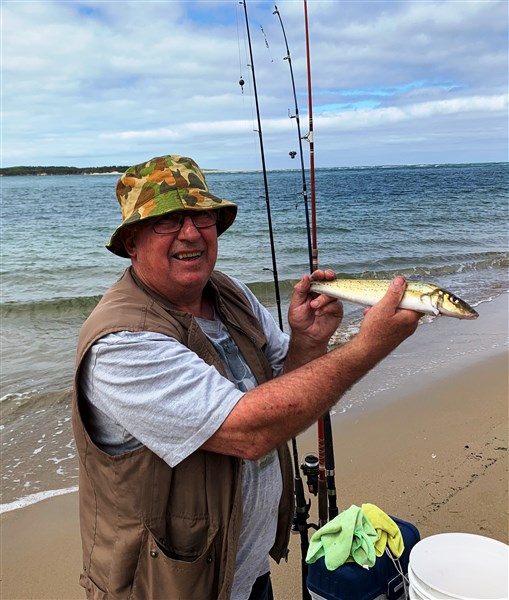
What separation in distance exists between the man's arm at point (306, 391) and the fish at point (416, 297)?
0.14 ft

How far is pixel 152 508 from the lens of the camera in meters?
2.04

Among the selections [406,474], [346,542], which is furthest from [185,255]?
[406,474]

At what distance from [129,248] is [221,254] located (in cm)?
1729

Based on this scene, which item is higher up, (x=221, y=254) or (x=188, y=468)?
(x=188, y=468)

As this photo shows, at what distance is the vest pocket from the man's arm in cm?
45

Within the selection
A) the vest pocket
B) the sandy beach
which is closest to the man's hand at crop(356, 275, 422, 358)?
the vest pocket

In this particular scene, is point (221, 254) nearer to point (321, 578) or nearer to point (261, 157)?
point (261, 157)

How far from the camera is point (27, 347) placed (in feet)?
33.3

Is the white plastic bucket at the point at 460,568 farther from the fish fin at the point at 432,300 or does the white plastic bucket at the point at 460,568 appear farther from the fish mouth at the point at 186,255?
the fish mouth at the point at 186,255

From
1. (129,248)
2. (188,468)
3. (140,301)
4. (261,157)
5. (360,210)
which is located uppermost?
(261,157)

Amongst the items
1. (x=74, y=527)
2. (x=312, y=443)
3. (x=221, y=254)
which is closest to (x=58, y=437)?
(x=74, y=527)

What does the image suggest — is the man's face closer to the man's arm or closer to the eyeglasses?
the eyeglasses

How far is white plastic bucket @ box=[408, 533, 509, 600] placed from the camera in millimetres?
2645

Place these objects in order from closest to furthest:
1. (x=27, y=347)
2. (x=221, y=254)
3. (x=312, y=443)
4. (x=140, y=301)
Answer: (x=140, y=301)
(x=312, y=443)
(x=27, y=347)
(x=221, y=254)
